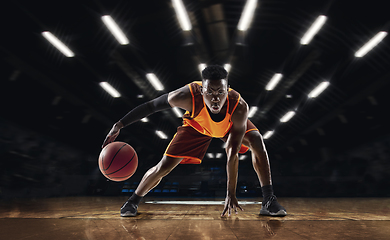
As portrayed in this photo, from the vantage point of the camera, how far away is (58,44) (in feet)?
17.8

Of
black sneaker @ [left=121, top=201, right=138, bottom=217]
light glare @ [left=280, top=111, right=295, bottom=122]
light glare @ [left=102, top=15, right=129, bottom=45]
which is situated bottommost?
black sneaker @ [left=121, top=201, right=138, bottom=217]

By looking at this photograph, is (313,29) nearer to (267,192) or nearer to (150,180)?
(267,192)

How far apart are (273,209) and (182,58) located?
15.3 feet

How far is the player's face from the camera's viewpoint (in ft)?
6.40

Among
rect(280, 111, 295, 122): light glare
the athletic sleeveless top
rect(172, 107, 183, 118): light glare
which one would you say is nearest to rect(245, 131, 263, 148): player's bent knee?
the athletic sleeveless top

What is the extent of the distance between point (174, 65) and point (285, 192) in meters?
10.7

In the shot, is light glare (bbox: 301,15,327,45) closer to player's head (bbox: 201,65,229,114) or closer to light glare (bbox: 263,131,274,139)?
player's head (bbox: 201,65,229,114)

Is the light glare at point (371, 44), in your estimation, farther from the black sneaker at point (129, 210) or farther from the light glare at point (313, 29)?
the black sneaker at point (129, 210)

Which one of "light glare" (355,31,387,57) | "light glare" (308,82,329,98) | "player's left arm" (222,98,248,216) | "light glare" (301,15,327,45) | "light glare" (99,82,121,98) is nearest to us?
"player's left arm" (222,98,248,216)

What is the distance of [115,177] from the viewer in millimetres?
2619

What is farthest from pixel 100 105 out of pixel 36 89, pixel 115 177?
pixel 115 177

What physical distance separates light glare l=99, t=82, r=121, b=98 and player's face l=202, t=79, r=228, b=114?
617 cm

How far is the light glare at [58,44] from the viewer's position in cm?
500

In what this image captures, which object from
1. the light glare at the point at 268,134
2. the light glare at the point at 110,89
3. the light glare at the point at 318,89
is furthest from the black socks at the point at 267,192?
the light glare at the point at 268,134
